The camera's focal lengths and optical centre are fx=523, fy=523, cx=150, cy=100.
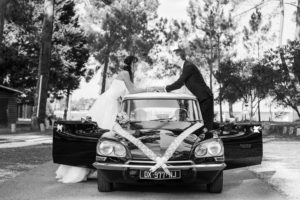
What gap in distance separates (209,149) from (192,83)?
114 inches

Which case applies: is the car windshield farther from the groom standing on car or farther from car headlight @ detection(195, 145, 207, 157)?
car headlight @ detection(195, 145, 207, 157)

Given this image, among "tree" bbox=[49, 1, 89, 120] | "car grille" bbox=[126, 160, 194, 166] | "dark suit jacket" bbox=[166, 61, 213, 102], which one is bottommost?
"car grille" bbox=[126, 160, 194, 166]

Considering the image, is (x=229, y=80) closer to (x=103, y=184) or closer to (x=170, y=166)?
(x=103, y=184)

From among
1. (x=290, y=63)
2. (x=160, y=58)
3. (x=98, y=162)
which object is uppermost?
(x=160, y=58)

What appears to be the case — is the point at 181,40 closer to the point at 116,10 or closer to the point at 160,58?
the point at 160,58

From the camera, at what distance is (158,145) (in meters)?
7.05

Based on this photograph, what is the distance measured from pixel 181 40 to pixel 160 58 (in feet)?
14.5

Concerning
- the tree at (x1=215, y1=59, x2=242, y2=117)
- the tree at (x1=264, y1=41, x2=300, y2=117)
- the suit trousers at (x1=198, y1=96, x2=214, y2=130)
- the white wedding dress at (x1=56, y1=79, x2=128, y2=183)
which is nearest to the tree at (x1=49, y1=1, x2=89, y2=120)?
the tree at (x1=215, y1=59, x2=242, y2=117)

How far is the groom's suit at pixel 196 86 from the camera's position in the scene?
31.3 feet

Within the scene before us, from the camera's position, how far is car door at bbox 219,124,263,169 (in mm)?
8078

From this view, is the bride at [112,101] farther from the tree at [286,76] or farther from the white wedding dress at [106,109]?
the tree at [286,76]

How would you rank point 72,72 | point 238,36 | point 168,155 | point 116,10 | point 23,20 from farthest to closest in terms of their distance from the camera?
point 116,10
point 238,36
point 72,72
point 23,20
point 168,155

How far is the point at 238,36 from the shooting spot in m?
47.0

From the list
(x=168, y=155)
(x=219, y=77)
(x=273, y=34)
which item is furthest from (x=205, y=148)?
(x=273, y=34)
